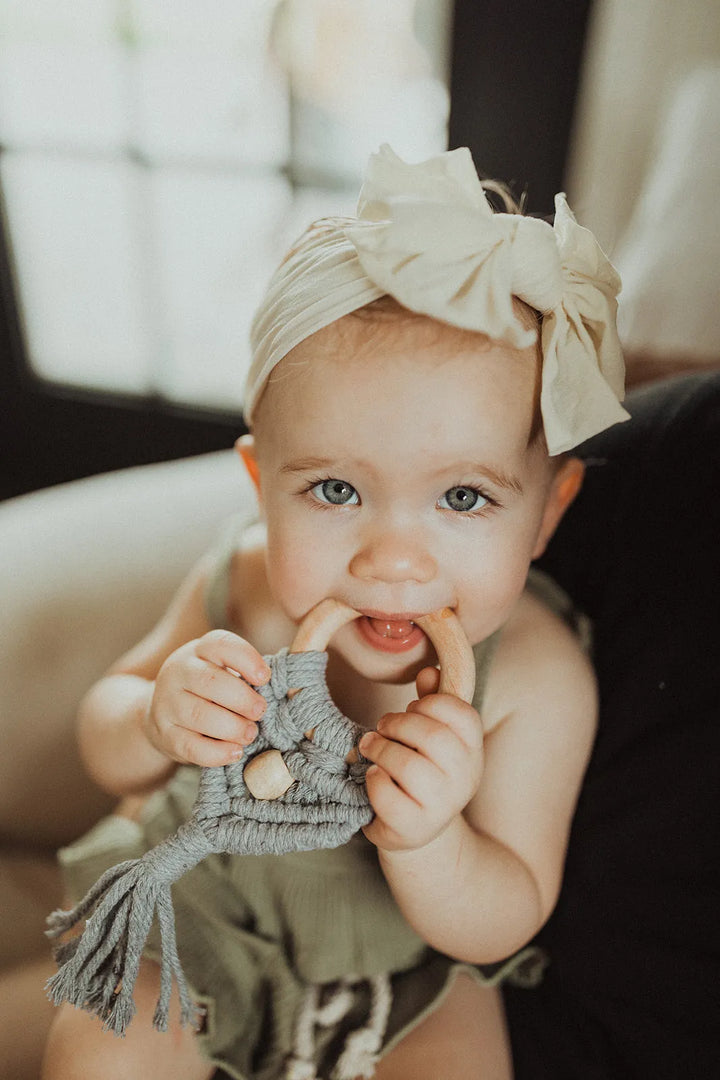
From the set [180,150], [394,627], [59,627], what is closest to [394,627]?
[394,627]

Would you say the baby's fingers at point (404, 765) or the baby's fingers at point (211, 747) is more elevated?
the baby's fingers at point (404, 765)

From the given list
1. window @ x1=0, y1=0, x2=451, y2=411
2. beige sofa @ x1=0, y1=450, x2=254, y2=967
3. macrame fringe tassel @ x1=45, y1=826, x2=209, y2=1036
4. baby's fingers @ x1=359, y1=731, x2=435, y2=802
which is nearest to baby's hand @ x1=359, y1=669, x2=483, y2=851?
baby's fingers @ x1=359, y1=731, x2=435, y2=802

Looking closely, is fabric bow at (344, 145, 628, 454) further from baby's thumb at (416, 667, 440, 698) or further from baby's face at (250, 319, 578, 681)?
baby's thumb at (416, 667, 440, 698)

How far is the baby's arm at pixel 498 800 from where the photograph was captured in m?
0.58

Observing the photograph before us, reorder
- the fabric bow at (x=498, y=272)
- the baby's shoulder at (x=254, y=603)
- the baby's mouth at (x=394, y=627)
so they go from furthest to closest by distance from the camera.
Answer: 1. the baby's shoulder at (x=254, y=603)
2. the baby's mouth at (x=394, y=627)
3. the fabric bow at (x=498, y=272)

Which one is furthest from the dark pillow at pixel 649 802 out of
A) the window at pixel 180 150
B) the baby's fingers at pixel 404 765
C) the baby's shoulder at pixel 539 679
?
the window at pixel 180 150

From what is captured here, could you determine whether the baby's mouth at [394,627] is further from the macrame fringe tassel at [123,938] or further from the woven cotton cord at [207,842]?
the macrame fringe tassel at [123,938]

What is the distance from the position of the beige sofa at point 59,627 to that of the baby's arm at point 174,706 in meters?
0.13

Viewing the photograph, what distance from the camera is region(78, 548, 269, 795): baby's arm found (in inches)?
→ 24.3

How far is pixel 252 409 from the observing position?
742 mm

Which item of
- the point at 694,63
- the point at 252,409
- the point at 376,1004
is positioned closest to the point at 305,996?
the point at 376,1004

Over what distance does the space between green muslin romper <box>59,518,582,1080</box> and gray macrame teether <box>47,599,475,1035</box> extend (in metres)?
0.18

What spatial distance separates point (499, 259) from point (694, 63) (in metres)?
1.06

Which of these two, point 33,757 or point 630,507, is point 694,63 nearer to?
point 630,507
